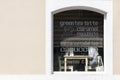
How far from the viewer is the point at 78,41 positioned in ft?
27.3

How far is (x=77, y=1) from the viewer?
8023 mm
